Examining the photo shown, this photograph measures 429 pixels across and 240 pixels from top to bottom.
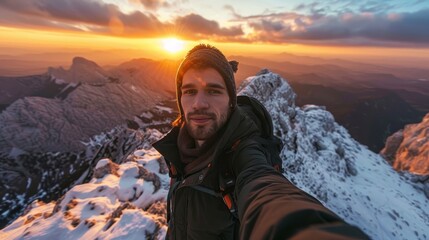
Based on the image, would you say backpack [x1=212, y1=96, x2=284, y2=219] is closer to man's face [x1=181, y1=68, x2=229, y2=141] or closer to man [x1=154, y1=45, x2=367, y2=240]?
man [x1=154, y1=45, x2=367, y2=240]

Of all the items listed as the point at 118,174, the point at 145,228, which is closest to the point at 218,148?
the point at 145,228

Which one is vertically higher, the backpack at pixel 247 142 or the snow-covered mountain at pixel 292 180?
the backpack at pixel 247 142

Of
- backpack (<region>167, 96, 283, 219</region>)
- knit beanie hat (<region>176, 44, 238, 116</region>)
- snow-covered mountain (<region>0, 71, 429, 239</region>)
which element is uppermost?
knit beanie hat (<region>176, 44, 238, 116</region>)

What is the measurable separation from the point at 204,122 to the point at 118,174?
63.7 ft

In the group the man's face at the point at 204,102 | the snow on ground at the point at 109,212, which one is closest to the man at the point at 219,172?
the man's face at the point at 204,102

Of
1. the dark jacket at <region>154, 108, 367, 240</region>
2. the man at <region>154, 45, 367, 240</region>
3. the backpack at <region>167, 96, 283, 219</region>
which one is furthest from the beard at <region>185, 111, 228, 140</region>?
the backpack at <region>167, 96, 283, 219</region>

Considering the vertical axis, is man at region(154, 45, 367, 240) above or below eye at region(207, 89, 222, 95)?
below

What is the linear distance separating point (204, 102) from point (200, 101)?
6cm

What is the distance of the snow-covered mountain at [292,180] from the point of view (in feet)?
37.4

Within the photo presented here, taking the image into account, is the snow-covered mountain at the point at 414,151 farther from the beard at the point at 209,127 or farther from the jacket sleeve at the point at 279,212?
the jacket sleeve at the point at 279,212

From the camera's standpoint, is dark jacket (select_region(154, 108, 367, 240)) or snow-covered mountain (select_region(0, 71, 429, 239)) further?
snow-covered mountain (select_region(0, 71, 429, 239))

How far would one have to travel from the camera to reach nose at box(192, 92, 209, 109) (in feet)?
12.0

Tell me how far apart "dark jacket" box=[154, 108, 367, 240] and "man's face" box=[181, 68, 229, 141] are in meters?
0.25

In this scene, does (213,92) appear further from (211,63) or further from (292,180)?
(292,180)
